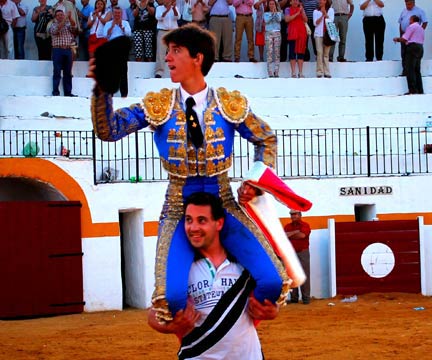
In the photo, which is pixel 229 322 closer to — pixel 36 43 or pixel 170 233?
pixel 170 233

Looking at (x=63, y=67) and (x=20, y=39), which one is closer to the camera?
(x=63, y=67)

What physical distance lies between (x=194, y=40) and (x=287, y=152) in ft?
34.3

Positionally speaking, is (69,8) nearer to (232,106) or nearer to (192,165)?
(232,106)

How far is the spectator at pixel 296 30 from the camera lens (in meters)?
16.9

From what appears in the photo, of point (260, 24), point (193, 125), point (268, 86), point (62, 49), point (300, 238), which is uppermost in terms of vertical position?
point (260, 24)

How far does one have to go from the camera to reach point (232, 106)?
4926 millimetres

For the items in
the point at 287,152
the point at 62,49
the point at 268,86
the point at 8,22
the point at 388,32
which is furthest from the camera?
the point at 388,32

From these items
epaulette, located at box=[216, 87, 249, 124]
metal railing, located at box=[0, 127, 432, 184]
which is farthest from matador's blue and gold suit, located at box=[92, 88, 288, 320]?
metal railing, located at box=[0, 127, 432, 184]

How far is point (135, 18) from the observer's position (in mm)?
16672

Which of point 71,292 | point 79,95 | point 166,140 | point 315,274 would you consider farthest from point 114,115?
point 79,95

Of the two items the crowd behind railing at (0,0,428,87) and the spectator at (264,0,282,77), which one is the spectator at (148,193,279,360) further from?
the spectator at (264,0,282,77)

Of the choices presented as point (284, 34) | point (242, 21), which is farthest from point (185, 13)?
point (284, 34)

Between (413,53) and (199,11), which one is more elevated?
(199,11)

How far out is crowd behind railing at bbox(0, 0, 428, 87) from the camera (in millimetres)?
16312
